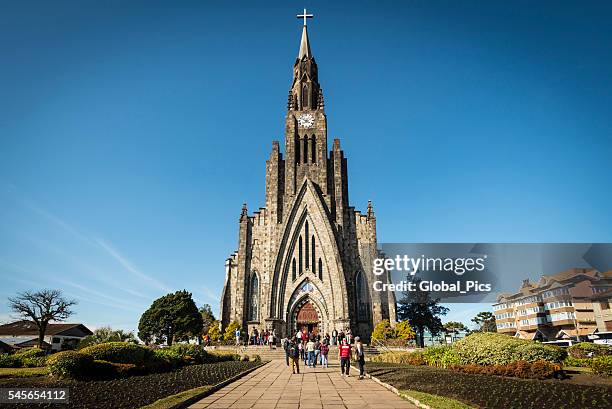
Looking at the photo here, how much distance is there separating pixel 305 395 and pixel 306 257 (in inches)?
1213

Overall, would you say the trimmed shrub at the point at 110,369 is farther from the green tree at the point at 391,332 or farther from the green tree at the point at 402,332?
the green tree at the point at 402,332

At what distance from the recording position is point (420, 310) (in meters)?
57.4

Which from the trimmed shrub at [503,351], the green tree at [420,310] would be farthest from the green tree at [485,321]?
the trimmed shrub at [503,351]

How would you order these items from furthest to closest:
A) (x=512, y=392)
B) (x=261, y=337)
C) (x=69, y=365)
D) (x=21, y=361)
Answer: (x=261, y=337)
(x=21, y=361)
(x=69, y=365)
(x=512, y=392)

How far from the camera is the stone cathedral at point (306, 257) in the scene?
4066 centimetres

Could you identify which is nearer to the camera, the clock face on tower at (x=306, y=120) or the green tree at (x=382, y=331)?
the green tree at (x=382, y=331)

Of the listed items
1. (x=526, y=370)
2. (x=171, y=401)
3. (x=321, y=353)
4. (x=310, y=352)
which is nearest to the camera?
(x=171, y=401)

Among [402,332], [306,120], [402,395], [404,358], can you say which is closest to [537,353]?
[404,358]

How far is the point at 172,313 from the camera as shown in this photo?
5272 centimetres

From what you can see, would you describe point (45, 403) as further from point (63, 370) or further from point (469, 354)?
point (469, 354)

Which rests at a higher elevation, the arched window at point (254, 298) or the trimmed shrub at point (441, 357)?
the arched window at point (254, 298)

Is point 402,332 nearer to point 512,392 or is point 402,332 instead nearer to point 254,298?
point 254,298

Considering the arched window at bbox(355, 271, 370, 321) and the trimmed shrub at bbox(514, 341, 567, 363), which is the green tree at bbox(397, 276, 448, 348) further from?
the trimmed shrub at bbox(514, 341, 567, 363)

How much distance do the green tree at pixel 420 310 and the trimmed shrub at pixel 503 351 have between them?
125 feet
